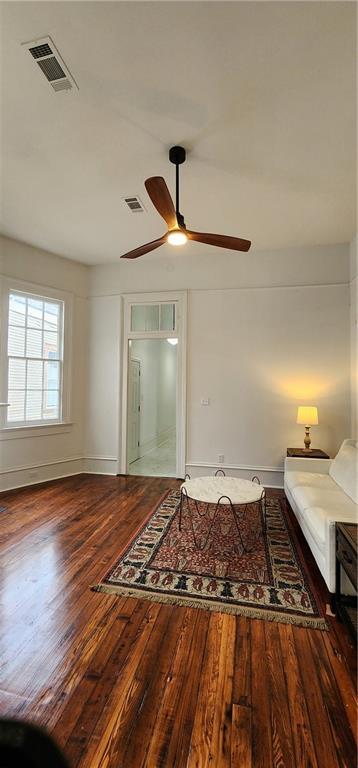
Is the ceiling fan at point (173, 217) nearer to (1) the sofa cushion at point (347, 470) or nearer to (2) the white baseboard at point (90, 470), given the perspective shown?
(1) the sofa cushion at point (347, 470)

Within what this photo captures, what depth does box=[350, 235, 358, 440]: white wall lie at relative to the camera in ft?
13.6

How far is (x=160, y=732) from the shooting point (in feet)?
4.24

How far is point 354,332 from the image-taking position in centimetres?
423

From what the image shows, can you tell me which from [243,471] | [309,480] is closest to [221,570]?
[309,480]

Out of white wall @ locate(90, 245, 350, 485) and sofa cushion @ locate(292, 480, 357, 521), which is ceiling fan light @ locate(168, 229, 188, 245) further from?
sofa cushion @ locate(292, 480, 357, 521)

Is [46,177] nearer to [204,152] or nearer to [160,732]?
[204,152]

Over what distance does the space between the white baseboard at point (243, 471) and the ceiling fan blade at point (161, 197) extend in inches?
130

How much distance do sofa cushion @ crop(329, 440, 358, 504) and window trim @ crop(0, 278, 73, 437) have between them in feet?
12.3

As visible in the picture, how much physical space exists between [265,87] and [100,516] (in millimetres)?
3835

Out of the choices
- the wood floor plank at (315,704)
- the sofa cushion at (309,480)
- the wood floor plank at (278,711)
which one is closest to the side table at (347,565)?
the wood floor plank at (315,704)

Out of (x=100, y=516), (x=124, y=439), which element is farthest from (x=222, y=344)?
(x=100, y=516)

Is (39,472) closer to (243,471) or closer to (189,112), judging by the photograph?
(243,471)

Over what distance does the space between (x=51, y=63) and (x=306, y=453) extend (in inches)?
166

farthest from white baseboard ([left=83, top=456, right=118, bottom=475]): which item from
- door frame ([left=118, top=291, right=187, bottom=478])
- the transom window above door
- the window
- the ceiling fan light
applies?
the ceiling fan light
